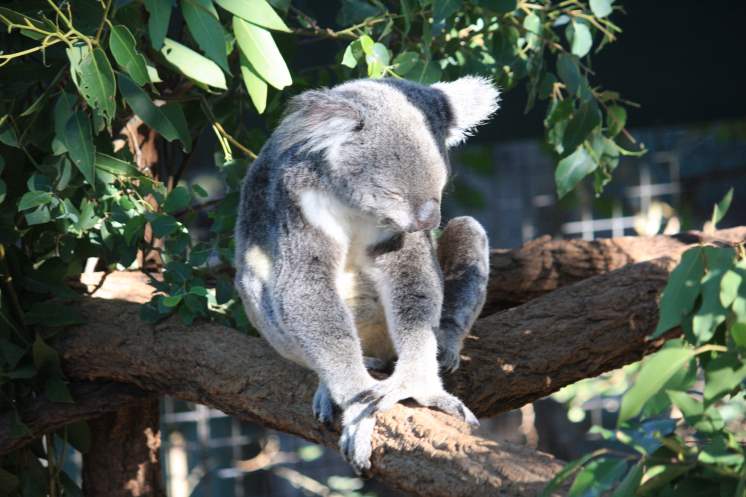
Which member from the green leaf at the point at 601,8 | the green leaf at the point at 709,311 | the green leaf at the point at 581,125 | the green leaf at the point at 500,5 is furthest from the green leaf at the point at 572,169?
the green leaf at the point at 709,311

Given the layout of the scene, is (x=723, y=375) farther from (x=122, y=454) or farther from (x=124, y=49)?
(x=122, y=454)

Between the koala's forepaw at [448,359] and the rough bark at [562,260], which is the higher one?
the koala's forepaw at [448,359]

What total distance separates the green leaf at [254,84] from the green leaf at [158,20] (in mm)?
270

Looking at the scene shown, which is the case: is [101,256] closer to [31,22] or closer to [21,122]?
[21,122]

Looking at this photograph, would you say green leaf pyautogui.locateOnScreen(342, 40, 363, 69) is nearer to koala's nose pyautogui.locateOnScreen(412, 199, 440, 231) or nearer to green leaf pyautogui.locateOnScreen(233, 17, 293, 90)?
green leaf pyautogui.locateOnScreen(233, 17, 293, 90)

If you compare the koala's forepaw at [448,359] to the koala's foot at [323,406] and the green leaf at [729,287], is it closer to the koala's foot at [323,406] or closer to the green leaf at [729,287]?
the koala's foot at [323,406]

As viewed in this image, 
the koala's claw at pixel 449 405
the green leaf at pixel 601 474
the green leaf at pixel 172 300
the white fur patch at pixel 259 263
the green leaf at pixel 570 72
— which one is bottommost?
the koala's claw at pixel 449 405

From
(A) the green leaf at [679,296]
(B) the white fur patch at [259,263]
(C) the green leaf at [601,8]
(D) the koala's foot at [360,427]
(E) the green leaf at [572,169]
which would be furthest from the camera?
(E) the green leaf at [572,169]

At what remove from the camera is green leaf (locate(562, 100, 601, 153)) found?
115 inches

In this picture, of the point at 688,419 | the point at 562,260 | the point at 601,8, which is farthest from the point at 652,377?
the point at 562,260


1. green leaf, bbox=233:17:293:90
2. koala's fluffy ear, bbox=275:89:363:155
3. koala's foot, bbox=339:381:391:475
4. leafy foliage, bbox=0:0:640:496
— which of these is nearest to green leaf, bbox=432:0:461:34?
leafy foliage, bbox=0:0:640:496

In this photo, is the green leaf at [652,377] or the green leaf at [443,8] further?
the green leaf at [443,8]

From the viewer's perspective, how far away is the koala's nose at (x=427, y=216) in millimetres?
2234

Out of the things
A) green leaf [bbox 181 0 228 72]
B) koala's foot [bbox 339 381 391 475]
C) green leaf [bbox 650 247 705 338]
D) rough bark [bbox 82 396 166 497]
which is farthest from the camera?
rough bark [bbox 82 396 166 497]
